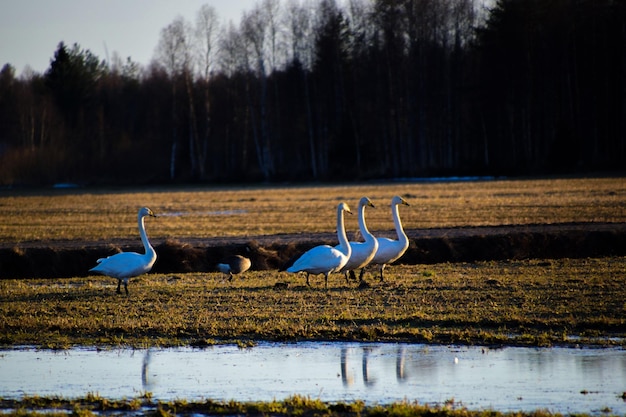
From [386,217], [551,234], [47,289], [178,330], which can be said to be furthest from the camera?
[386,217]

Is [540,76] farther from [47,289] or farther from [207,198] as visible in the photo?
[47,289]

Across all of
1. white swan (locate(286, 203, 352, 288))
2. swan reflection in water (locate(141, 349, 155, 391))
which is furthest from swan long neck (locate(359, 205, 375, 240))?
swan reflection in water (locate(141, 349, 155, 391))

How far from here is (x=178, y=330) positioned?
12016 millimetres

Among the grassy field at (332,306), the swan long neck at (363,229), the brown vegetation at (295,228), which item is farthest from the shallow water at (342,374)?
the brown vegetation at (295,228)

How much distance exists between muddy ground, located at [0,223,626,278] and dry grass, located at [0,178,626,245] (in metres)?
3.22

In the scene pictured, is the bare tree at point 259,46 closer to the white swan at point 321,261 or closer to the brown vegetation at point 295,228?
the brown vegetation at point 295,228

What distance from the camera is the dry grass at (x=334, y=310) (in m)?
11.6

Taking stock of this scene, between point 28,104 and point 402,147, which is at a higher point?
point 28,104

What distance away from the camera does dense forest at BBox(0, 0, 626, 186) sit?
65.8 metres

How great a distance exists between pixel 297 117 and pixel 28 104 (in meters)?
26.7

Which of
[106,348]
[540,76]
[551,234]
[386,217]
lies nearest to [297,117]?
[540,76]

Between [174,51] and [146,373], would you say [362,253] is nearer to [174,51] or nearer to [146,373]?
[146,373]

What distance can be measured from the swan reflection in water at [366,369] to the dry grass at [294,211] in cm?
1512

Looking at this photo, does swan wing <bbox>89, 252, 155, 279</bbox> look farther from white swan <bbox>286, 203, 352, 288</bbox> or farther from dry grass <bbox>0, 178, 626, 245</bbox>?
dry grass <bbox>0, 178, 626, 245</bbox>
